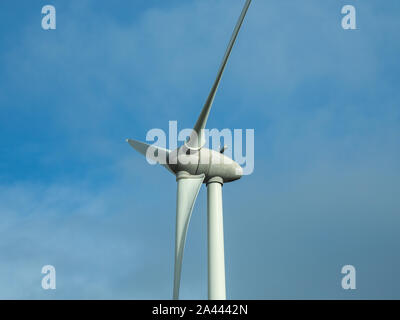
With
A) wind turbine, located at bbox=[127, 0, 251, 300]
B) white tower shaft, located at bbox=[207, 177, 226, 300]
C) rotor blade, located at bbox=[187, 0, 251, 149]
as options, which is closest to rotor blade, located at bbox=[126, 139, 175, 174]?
wind turbine, located at bbox=[127, 0, 251, 300]

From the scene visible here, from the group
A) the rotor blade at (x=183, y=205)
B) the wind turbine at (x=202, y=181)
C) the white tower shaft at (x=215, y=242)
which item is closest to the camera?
the rotor blade at (x=183, y=205)

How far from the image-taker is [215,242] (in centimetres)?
1933

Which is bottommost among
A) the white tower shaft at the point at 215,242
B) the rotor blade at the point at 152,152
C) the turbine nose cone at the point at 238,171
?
the white tower shaft at the point at 215,242

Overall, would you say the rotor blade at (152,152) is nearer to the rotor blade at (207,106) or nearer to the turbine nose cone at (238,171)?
the rotor blade at (207,106)

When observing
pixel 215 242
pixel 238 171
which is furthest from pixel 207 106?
pixel 215 242

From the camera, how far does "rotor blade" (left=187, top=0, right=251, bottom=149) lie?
629 inches

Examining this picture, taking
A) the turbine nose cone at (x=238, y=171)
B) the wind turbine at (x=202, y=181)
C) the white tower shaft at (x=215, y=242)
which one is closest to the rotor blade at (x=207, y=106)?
the wind turbine at (x=202, y=181)

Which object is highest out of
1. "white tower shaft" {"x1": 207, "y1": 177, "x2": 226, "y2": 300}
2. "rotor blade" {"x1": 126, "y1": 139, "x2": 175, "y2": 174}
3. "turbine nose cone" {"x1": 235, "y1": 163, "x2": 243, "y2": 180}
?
"rotor blade" {"x1": 126, "y1": 139, "x2": 175, "y2": 174}

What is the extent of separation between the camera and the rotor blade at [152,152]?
66.5 ft

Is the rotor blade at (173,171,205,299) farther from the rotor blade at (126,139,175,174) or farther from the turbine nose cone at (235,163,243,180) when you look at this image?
the turbine nose cone at (235,163,243,180)

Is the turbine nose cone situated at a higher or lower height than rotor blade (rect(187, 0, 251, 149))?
lower
